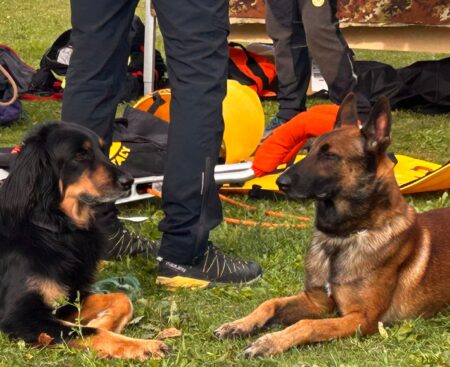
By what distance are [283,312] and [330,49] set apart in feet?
10.9

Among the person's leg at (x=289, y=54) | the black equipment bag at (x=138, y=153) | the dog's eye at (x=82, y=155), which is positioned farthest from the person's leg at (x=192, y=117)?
the person's leg at (x=289, y=54)

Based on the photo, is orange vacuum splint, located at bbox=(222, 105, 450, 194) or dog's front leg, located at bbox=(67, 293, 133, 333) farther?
orange vacuum splint, located at bbox=(222, 105, 450, 194)

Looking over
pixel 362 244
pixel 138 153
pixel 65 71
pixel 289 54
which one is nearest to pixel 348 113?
pixel 362 244

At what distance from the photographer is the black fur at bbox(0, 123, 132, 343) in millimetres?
3121

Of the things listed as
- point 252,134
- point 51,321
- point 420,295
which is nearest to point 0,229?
point 51,321

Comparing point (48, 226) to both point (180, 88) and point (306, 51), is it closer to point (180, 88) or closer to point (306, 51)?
point (180, 88)

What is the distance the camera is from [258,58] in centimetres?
872

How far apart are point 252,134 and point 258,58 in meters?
3.10

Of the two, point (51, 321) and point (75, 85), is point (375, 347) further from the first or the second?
point (75, 85)

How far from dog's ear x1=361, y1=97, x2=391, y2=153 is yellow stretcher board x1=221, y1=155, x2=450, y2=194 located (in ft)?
5.55

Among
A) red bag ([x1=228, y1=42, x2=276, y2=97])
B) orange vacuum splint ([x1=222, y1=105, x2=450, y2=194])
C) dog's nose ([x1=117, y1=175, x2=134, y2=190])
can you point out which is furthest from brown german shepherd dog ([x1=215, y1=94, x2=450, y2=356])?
red bag ([x1=228, y1=42, x2=276, y2=97])

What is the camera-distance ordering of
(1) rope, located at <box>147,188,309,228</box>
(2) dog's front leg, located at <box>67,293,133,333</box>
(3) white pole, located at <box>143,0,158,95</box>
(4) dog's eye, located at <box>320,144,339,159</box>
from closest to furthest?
(2) dog's front leg, located at <box>67,293,133,333</box> < (4) dog's eye, located at <box>320,144,339,159</box> < (1) rope, located at <box>147,188,309,228</box> < (3) white pole, located at <box>143,0,158,95</box>

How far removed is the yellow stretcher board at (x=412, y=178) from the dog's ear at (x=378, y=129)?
1.69 meters

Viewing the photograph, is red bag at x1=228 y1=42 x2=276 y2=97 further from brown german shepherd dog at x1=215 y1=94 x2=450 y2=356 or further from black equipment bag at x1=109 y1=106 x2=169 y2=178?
brown german shepherd dog at x1=215 y1=94 x2=450 y2=356
